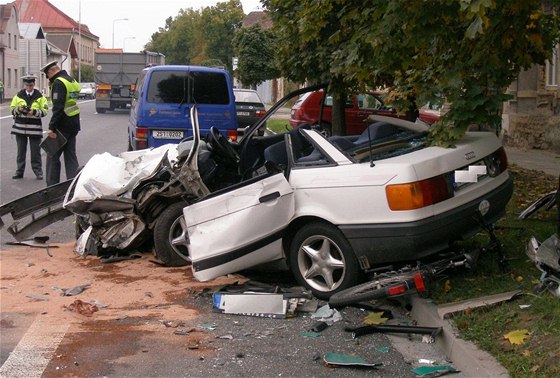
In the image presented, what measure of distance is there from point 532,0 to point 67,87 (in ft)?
25.6

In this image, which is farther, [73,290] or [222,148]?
[222,148]

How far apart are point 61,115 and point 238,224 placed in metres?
→ 6.74

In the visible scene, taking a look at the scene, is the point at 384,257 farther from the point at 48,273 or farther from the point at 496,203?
the point at 48,273

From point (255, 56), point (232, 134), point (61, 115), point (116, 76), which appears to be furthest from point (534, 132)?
point (116, 76)

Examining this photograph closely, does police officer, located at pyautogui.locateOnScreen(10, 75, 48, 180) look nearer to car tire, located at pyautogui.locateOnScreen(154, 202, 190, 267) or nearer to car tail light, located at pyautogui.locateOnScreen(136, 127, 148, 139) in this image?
car tail light, located at pyautogui.locateOnScreen(136, 127, 148, 139)

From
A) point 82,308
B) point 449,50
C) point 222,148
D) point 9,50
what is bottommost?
point 82,308

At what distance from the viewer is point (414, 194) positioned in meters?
6.27

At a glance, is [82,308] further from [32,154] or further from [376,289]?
[32,154]

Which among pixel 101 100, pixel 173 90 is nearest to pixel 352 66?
pixel 173 90

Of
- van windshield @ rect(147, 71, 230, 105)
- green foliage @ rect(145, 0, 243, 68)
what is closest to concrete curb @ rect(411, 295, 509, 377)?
van windshield @ rect(147, 71, 230, 105)

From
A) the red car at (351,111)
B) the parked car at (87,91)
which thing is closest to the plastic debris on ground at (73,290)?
the red car at (351,111)

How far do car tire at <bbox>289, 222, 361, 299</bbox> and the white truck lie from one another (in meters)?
33.4

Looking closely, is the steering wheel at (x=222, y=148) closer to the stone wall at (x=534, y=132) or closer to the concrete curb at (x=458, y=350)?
the concrete curb at (x=458, y=350)

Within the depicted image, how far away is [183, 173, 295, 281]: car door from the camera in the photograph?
6672 mm
